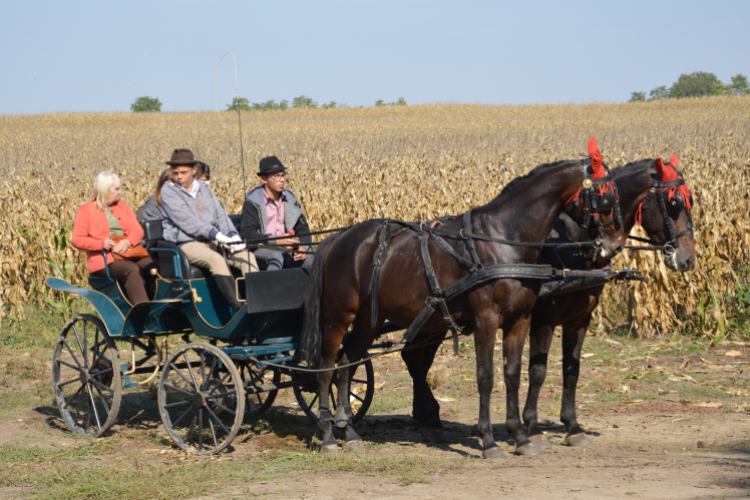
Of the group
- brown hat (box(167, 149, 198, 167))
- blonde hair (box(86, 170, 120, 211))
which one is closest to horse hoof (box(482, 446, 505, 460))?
brown hat (box(167, 149, 198, 167))

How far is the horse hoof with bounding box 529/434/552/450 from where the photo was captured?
6320mm

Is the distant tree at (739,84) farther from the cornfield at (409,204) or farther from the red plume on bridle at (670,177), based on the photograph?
the red plume on bridle at (670,177)

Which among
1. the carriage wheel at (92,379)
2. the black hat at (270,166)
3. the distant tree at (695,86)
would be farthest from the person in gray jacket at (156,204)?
the distant tree at (695,86)

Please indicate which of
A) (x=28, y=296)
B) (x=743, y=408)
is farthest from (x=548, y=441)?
(x=28, y=296)

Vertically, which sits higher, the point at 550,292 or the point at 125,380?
the point at 550,292

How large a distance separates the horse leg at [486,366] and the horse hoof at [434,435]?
787 mm

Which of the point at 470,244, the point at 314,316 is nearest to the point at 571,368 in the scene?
the point at 470,244

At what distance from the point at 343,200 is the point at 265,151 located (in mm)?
14635

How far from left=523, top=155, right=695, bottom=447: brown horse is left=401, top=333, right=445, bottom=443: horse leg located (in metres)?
0.81

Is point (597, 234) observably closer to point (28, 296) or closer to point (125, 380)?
point (125, 380)

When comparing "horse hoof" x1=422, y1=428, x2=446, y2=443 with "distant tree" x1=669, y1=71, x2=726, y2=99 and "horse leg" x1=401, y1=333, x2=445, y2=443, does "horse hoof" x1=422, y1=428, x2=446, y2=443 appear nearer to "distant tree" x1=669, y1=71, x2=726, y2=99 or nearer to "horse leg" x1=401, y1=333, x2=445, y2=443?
"horse leg" x1=401, y1=333, x2=445, y2=443

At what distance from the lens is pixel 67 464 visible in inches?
238

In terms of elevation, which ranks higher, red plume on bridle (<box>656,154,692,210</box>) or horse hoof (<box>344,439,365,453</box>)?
red plume on bridle (<box>656,154,692,210</box>)

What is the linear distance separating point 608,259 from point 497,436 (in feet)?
6.33
